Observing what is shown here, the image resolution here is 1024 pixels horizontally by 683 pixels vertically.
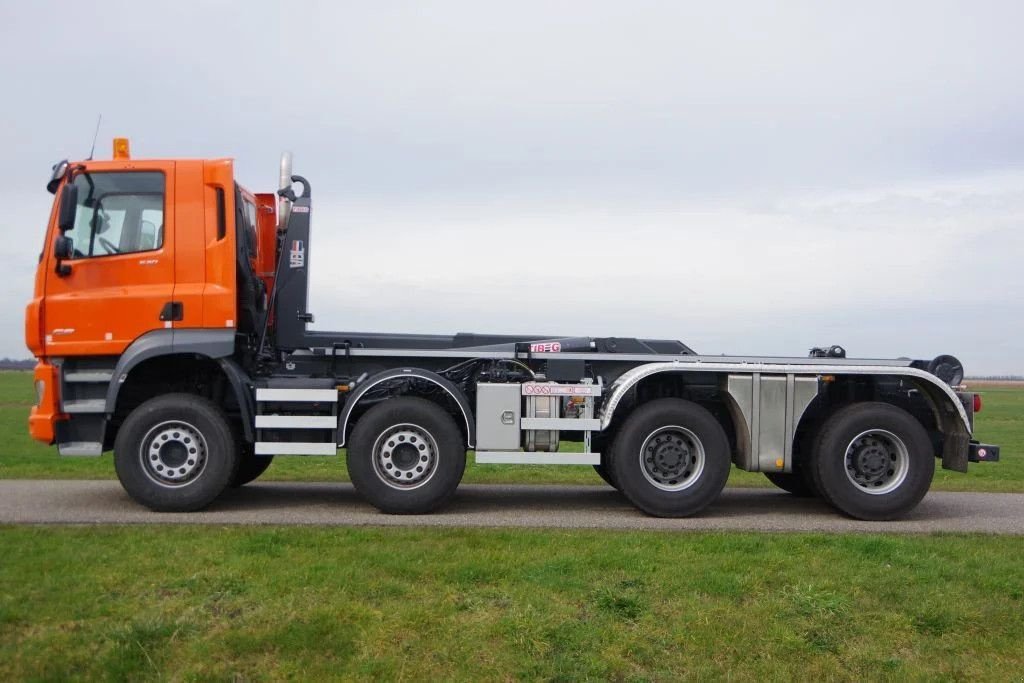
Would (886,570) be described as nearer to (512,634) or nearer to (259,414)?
(512,634)

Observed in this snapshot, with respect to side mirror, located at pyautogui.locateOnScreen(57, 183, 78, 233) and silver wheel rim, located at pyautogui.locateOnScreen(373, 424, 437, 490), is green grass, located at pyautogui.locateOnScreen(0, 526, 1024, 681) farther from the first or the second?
side mirror, located at pyautogui.locateOnScreen(57, 183, 78, 233)

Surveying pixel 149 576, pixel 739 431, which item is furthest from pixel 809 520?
pixel 149 576

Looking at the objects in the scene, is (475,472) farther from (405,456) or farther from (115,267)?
(115,267)

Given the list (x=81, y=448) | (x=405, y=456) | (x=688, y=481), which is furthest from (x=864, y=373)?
(x=81, y=448)

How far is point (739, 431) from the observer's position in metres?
10.3

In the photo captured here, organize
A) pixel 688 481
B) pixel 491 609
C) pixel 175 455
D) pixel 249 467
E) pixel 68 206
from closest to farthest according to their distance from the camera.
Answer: pixel 491 609 < pixel 68 206 < pixel 175 455 < pixel 688 481 < pixel 249 467

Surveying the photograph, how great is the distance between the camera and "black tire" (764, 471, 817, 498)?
11547 mm

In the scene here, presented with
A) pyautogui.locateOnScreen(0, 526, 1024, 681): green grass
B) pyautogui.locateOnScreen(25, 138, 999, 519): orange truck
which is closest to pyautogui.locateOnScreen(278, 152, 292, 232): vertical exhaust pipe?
pyautogui.locateOnScreen(25, 138, 999, 519): orange truck

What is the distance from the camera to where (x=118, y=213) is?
984cm

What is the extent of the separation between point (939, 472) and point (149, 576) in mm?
13825

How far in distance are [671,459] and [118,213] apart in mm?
6077

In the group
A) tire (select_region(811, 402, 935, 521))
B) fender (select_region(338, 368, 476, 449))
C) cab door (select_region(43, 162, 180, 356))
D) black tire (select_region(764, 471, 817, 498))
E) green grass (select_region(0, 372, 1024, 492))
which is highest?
cab door (select_region(43, 162, 180, 356))

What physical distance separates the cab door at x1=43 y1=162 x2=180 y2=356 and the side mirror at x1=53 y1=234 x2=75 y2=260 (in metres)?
0.14

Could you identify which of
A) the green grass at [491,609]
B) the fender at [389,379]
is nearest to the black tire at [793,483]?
the green grass at [491,609]
